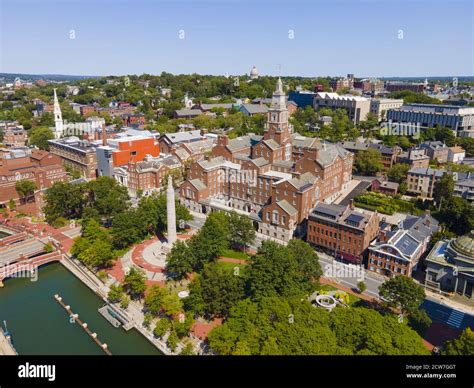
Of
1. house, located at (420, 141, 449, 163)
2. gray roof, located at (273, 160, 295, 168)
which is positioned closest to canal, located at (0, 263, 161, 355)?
gray roof, located at (273, 160, 295, 168)

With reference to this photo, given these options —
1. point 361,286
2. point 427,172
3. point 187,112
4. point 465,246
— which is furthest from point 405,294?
point 187,112

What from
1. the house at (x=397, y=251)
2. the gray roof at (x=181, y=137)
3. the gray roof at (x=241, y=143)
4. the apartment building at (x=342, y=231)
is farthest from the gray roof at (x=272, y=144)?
the gray roof at (x=181, y=137)

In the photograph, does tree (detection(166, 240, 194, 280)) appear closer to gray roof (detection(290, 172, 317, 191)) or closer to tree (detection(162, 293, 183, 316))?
tree (detection(162, 293, 183, 316))

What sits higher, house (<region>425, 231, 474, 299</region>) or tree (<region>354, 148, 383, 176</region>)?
tree (<region>354, 148, 383, 176</region>)

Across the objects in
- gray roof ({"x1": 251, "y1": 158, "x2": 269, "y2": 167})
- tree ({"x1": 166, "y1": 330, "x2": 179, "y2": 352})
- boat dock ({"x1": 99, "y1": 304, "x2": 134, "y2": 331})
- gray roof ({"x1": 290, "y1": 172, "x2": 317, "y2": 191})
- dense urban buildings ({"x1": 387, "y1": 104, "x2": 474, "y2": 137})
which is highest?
dense urban buildings ({"x1": 387, "y1": 104, "x2": 474, "y2": 137})

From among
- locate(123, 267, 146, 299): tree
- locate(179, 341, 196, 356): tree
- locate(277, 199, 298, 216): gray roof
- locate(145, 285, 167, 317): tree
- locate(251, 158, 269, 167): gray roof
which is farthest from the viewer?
locate(251, 158, 269, 167): gray roof

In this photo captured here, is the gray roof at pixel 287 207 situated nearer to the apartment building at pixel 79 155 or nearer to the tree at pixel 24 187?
the tree at pixel 24 187
